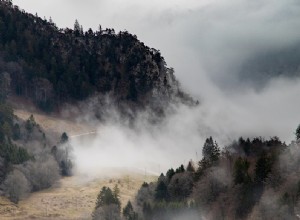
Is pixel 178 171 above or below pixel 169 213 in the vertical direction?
above

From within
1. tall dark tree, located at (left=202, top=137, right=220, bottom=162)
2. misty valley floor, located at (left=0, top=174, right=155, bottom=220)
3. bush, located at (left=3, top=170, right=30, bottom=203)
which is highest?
tall dark tree, located at (left=202, top=137, right=220, bottom=162)

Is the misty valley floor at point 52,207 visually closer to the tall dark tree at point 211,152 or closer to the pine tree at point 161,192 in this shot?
the pine tree at point 161,192

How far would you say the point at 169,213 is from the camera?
148375 millimetres

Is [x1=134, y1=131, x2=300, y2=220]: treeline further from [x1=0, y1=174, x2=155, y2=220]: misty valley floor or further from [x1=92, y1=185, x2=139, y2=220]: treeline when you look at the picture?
[x1=0, y1=174, x2=155, y2=220]: misty valley floor

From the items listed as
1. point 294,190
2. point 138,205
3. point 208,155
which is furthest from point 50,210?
point 294,190

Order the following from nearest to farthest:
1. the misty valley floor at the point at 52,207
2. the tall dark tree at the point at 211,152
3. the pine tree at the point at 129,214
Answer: the pine tree at the point at 129,214
the tall dark tree at the point at 211,152
the misty valley floor at the point at 52,207

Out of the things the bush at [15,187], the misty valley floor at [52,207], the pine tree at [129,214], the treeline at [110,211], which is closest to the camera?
the pine tree at [129,214]

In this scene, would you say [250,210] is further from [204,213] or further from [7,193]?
[7,193]

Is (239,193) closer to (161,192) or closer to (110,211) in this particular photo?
(161,192)

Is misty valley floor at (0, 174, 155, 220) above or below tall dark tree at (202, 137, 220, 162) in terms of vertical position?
below

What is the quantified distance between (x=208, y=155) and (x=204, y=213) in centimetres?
3529

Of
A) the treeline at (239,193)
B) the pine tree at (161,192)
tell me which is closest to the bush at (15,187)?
the treeline at (239,193)

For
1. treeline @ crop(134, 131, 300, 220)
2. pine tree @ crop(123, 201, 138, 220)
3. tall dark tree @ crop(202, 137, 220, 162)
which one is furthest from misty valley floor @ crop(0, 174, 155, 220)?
tall dark tree @ crop(202, 137, 220, 162)

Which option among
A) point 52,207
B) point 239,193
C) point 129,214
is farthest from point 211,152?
point 52,207
